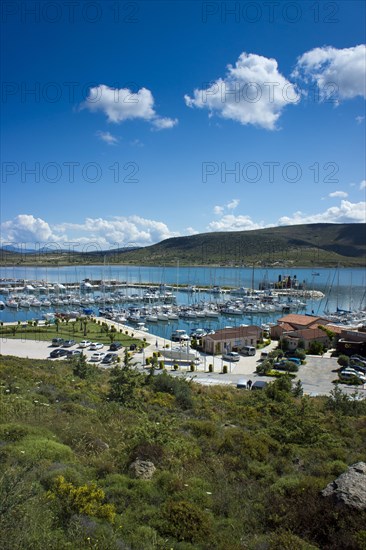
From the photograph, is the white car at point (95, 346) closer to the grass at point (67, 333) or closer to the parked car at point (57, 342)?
the grass at point (67, 333)

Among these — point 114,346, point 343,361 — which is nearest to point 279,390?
point 343,361

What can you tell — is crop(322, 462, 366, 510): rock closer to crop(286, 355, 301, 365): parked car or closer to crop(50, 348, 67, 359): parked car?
crop(286, 355, 301, 365): parked car

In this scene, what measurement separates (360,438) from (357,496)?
18.1ft

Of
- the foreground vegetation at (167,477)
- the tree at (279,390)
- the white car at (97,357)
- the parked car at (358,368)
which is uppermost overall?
the foreground vegetation at (167,477)

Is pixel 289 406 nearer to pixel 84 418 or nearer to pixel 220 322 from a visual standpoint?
pixel 84 418

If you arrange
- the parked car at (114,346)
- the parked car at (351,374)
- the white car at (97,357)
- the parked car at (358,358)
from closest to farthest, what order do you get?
the parked car at (351,374), the parked car at (358,358), the white car at (97,357), the parked car at (114,346)

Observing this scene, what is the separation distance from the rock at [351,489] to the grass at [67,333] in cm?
3370

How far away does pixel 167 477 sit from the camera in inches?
280

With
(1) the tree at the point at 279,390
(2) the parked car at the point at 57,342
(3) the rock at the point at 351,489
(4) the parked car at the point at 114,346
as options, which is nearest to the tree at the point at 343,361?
(1) the tree at the point at 279,390

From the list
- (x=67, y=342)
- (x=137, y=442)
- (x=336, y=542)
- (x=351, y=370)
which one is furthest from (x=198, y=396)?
(x=67, y=342)

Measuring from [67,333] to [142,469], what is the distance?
127 ft

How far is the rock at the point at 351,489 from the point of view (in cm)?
607

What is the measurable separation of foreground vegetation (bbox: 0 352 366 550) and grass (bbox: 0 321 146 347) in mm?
28259

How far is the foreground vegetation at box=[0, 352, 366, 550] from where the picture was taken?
526cm
